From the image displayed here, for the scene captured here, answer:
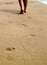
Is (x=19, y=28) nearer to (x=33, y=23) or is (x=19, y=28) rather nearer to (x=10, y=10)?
(x=33, y=23)

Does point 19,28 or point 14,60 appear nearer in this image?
point 14,60

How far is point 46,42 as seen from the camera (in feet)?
8.62

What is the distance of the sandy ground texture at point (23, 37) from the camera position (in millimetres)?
2223

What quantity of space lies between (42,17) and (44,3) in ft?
3.68

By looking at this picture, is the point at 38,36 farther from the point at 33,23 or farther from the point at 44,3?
the point at 44,3

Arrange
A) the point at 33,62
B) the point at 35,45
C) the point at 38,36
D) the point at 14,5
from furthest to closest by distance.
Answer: the point at 14,5 → the point at 38,36 → the point at 35,45 → the point at 33,62

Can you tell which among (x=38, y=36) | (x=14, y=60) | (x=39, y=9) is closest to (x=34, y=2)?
(x=39, y=9)

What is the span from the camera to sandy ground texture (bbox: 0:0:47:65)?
222 cm

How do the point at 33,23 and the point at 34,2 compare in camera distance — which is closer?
the point at 33,23

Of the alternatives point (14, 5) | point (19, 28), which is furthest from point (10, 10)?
point (19, 28)

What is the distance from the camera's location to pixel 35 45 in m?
2.54

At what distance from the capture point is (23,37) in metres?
2.79

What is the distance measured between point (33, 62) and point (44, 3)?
2.85m

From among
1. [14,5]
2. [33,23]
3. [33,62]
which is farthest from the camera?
[14,5]
